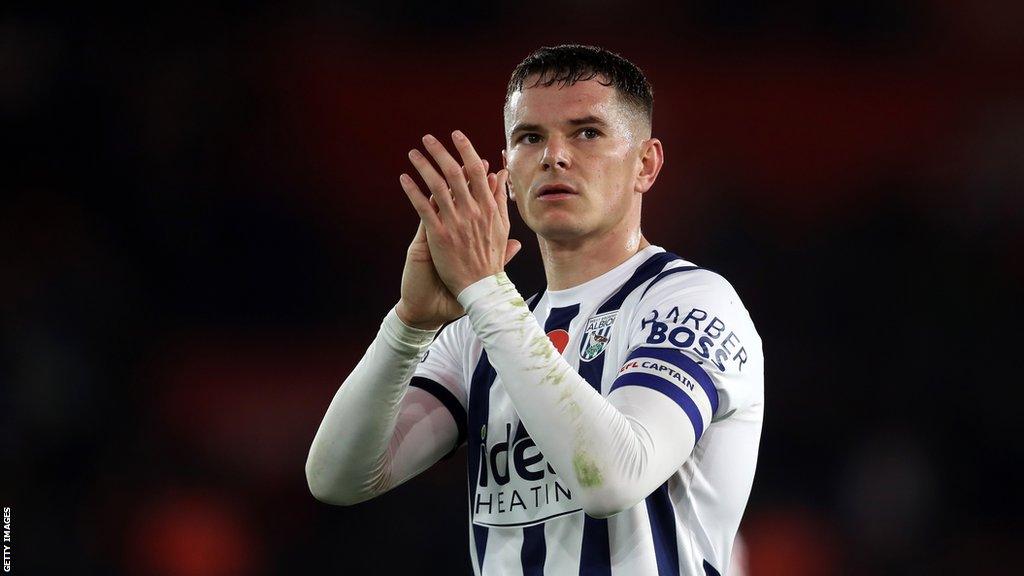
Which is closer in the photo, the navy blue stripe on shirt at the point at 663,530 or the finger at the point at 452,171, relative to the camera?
the finger at the point at 452,171

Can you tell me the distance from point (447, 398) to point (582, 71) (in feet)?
2.93

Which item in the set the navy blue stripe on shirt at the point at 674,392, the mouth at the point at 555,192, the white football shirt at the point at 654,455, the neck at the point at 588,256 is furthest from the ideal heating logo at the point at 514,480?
the mouth at the point at 555,192

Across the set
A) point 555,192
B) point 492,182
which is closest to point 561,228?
point 555,192

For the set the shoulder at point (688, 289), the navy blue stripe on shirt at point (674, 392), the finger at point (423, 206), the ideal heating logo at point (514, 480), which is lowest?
the ideal heating logo at point (514, 480)

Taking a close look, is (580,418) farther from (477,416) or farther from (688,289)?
(477,416)

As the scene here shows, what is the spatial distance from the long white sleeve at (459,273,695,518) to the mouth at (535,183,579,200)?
59 centimetres

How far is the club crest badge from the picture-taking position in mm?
2389

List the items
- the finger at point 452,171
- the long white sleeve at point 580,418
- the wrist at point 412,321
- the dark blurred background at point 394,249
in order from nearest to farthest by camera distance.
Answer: the long white sleeve at point 580,418 < the finger at point 452,171 < the wrist at point 412,321 < the dark blurred background at point 394,249

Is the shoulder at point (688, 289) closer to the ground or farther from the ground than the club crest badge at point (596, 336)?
farther from the ground

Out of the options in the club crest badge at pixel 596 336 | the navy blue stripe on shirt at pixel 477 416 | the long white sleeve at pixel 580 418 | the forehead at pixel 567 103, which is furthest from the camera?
the forehead at pixel 567 103

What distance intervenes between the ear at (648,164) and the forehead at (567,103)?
0.47ft

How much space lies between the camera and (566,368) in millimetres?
1939

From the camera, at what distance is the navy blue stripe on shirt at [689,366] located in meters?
2.08

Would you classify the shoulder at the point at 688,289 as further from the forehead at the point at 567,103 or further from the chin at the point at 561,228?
the forehead at the point at 567,103
